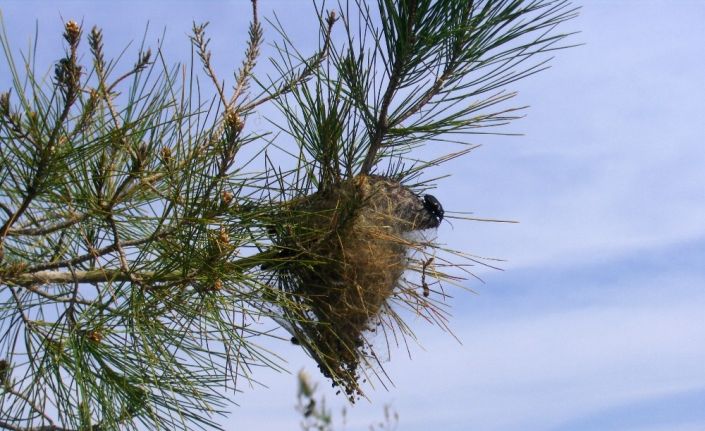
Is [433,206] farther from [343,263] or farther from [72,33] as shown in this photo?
[72,33]

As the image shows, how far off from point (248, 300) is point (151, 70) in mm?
576

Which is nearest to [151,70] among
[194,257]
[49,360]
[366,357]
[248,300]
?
[194,257]

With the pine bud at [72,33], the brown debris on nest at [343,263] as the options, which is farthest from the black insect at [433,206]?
the pine bud at [72,33]

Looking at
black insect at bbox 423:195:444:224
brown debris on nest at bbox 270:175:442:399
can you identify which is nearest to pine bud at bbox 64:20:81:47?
brown debris on nest at bbox 270:175:442:399

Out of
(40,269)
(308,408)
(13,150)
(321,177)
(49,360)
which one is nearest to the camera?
(308,408)

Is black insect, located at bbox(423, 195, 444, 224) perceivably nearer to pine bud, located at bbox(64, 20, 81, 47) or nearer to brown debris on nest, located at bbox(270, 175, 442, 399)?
brown debris on nest, located at bbox(270, 175, 442, 399)

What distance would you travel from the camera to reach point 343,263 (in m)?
2.30

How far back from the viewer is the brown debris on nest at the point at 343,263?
7.50 ft

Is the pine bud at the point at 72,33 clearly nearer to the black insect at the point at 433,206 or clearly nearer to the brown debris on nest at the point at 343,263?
the brown debris on nest at the point at 343,263

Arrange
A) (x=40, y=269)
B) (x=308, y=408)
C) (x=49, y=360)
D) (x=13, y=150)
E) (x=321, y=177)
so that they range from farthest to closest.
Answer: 1. (x=321, y=177)
2. (x=49, y=360)
3. (x=40, y=269)
4. (x=13, y=150)
5. (x=308, y=408)

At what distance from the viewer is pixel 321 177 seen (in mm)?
2420

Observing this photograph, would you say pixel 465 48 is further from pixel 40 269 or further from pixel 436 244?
pixel 40 269

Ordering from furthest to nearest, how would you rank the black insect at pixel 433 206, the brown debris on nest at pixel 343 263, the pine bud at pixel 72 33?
the black insect at pixel 433 206 < the brown debris on nest at pixel 343 263 < the pine bud at pixel 72 33

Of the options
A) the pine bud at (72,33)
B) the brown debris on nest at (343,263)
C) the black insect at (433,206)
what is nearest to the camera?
the pine bud at (72,33)
